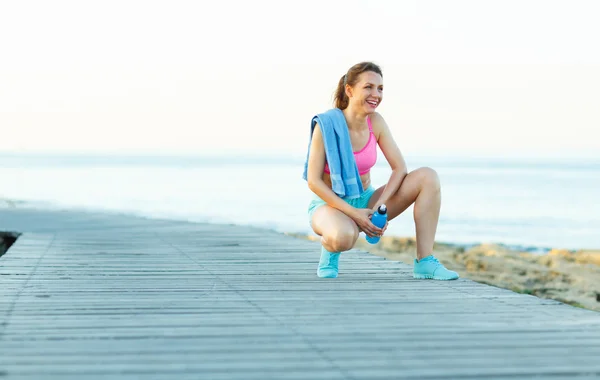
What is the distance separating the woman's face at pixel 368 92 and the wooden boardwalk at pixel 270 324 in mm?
1005

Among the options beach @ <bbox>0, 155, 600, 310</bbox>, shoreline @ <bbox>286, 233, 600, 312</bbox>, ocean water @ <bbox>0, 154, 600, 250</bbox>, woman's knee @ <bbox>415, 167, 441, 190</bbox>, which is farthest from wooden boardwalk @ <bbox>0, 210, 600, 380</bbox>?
ocean water @ <bbox>0, 154, 600, 250</bbox>

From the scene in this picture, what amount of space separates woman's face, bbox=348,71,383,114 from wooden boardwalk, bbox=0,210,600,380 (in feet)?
3.30

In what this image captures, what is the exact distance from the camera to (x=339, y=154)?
192 inches

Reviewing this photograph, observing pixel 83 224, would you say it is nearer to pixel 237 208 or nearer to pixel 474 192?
pixel 237 208

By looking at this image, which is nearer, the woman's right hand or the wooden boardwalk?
the wooden boardwalk

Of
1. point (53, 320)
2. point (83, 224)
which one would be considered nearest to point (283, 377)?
point (53, 320)

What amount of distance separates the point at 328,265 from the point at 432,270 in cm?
62

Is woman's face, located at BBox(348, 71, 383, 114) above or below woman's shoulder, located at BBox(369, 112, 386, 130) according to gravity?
above

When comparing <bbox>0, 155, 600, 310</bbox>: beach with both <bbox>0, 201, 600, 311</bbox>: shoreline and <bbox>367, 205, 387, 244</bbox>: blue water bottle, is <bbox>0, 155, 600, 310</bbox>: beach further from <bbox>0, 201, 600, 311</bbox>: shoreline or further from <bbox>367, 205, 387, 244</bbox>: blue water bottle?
<bbox>367, 205, 387, 244</bbox>: blue water bottle

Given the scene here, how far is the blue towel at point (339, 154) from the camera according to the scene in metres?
4.84

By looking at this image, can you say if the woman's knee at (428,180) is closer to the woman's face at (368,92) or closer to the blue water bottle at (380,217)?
the blue water bottle at (380,217)

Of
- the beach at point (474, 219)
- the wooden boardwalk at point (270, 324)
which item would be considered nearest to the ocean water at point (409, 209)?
the beach at point (474, 219)

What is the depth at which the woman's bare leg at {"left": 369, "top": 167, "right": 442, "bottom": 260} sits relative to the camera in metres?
4.85

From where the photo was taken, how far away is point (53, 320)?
3.64 metres
